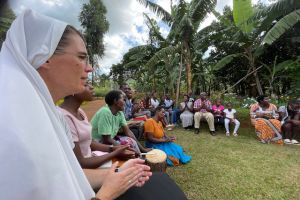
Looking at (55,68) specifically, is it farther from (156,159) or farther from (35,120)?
(156,159)

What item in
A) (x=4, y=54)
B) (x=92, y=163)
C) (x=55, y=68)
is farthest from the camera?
(x=92, y=163)

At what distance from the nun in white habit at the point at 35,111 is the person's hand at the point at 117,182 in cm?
15

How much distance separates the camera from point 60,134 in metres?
0.90

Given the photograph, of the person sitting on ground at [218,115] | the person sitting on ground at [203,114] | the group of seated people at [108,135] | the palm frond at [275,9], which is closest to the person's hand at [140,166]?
the group of seated people at [108,135]

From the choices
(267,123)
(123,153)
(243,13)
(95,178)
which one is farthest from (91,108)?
(95,178)


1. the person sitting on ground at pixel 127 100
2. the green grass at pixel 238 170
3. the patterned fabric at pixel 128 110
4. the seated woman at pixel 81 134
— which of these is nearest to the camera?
the seated woman at pixel 81 134

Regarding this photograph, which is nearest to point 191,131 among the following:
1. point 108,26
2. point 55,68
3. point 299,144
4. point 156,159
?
point 299,144

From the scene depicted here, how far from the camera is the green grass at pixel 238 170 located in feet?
11.3

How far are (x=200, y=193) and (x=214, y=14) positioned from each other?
8.76m

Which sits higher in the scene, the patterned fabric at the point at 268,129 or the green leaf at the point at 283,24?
the green leaf at the point at 283,24

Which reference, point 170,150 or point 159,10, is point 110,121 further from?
point 159,10

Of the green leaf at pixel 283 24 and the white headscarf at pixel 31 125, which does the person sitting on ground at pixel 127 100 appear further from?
the white headscarf at pixel 31 125

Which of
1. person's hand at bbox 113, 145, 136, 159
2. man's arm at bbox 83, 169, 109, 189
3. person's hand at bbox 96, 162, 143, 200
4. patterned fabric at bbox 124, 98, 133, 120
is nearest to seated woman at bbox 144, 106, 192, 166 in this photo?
person's hand at bbox 113, 145, 136, 159

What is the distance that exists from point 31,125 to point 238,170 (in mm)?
4278
